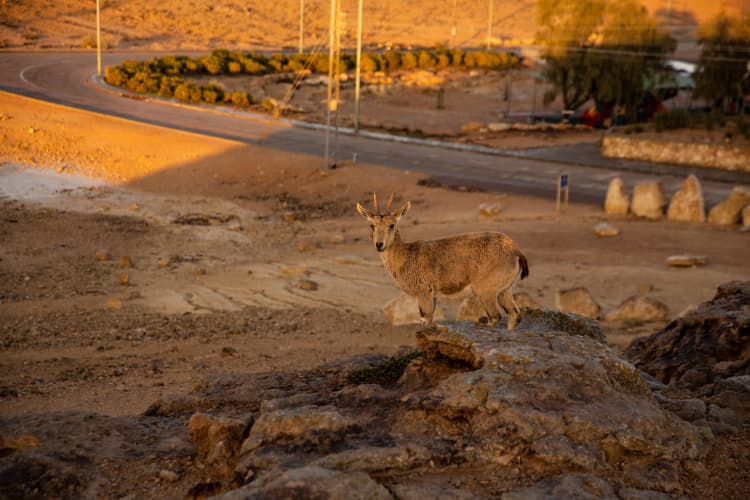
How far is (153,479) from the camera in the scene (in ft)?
25.1

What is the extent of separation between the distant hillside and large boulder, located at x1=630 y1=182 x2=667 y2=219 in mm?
26355

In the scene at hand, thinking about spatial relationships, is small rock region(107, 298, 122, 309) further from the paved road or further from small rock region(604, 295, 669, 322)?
the paved road

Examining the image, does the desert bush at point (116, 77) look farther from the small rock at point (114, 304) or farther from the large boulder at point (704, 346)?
the large boulder at point (704, 346)

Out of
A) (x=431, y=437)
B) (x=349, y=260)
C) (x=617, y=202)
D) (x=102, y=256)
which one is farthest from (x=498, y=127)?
(x=431, y=437)

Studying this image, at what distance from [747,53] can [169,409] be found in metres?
43.9

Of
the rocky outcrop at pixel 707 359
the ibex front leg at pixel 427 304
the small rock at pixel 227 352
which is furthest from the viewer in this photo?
the small rock at pixel 227 352

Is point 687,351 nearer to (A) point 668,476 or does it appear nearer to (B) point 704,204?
(A) point 668,476

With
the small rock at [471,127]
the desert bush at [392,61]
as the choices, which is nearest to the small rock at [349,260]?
the small rock at [471,127]

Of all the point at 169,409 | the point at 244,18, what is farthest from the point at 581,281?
the point at 244,18

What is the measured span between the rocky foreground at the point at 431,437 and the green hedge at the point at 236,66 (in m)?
29.1

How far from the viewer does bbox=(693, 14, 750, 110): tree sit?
149ft

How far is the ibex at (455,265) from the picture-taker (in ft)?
37.6

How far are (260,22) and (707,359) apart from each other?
9014 centimetres

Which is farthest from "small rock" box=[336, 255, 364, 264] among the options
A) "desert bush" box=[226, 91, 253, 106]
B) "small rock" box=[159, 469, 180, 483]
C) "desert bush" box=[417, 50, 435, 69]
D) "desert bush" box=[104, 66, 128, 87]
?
"desert bush" box=[417, 50, 435, 69]
